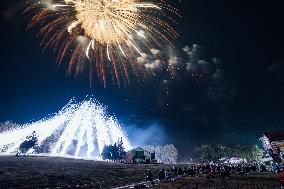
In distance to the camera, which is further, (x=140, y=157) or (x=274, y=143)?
(x=140, y=157)

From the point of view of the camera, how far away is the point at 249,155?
170m

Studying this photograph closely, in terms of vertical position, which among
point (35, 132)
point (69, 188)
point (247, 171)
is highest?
point (35, 132)

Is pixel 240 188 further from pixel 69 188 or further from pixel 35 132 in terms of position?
pixel 35 132

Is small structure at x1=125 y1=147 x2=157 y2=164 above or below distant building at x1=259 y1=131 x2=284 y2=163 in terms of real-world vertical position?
below

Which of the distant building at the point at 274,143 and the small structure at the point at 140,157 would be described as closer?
the distant building at the point at 274,143

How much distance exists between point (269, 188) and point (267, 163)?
48930mm

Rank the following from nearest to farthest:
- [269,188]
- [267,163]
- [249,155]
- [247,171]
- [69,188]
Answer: [269,188]
[69,188]
[247,171]
[267,163]
[249,155]

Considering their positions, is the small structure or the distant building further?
the small structure

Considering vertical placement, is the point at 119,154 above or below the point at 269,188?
above

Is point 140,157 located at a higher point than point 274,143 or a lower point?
lower

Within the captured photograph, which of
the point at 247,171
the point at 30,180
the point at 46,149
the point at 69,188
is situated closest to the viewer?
the point at 69,188

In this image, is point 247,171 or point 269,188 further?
point 247,171

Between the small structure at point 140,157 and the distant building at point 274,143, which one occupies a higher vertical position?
the distant building at point 274,143

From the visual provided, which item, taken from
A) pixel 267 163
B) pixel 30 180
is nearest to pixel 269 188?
pixel 30 180
